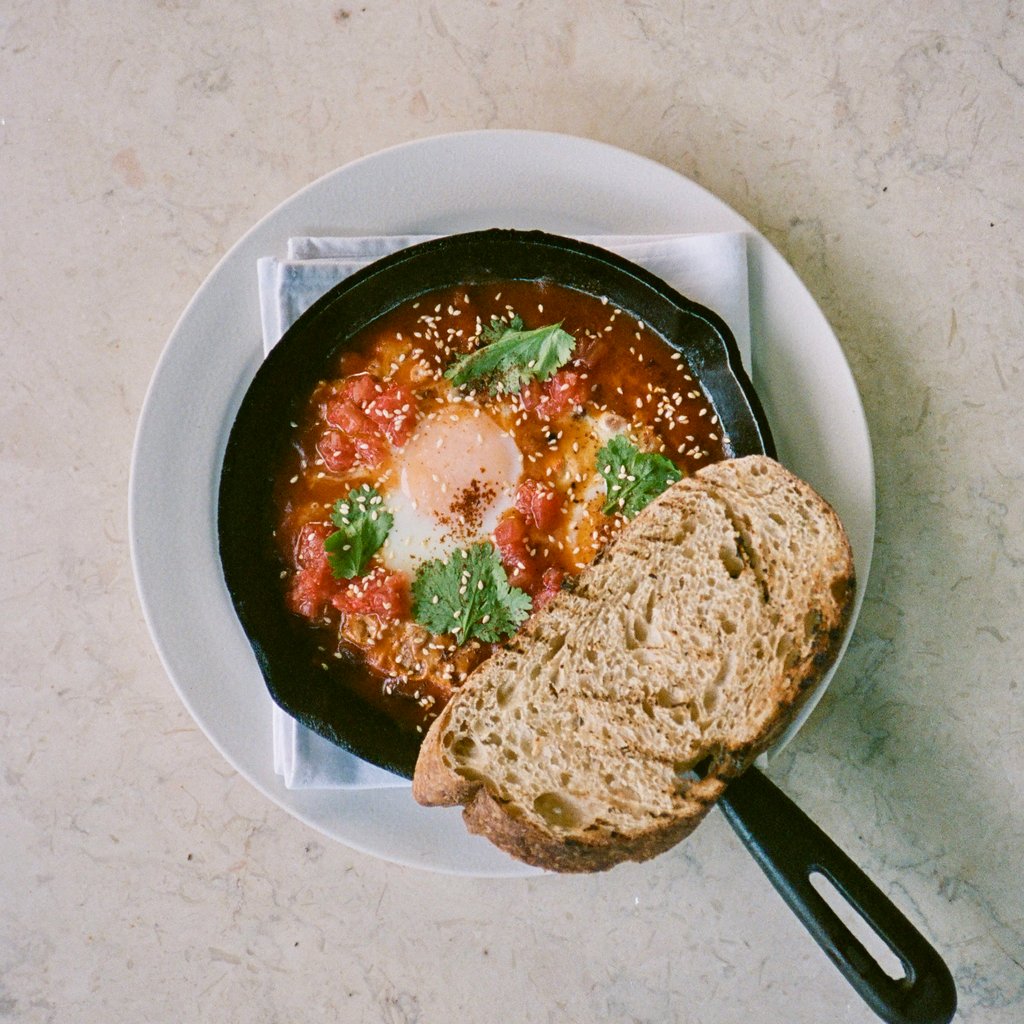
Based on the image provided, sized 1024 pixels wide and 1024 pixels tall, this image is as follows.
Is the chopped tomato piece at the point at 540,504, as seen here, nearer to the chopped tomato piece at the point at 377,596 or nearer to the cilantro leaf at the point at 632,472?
the cilantro leaf at the point at 632,472

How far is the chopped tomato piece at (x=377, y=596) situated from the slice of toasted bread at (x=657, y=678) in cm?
31

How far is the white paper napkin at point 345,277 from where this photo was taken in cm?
253

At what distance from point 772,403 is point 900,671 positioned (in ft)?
3.21

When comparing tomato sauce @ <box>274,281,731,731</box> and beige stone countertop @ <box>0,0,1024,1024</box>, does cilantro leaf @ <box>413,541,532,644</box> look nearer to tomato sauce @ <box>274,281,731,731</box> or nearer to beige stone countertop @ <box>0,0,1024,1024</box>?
tomato sauce @ <box>274,281,731,731</box>

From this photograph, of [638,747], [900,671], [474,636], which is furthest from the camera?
[900,671]

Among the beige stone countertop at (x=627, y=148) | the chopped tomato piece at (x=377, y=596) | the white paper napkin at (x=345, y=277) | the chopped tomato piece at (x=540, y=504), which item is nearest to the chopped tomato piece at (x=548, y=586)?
the chopped tomato piece at (x=540, y=504)

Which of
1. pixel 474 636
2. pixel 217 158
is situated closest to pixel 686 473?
pixel 474 636

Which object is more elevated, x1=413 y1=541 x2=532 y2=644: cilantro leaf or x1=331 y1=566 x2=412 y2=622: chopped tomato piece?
x1=413 y1=541 x2=532 y2=644: cilantro leaf

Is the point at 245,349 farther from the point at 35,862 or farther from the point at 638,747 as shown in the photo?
the point at 35,862

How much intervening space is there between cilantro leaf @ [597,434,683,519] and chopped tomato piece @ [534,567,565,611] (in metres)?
0.24

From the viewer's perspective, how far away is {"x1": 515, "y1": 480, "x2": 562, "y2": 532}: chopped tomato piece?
2.51 meters

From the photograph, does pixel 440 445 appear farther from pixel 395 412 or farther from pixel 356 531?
pixel 356 531

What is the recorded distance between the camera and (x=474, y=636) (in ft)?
8.22

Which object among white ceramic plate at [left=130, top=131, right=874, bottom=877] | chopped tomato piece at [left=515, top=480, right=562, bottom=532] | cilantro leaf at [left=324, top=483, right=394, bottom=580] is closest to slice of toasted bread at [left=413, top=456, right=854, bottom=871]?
chopped tomato piece at [left=515, top=480, right=562, bottom=532]
